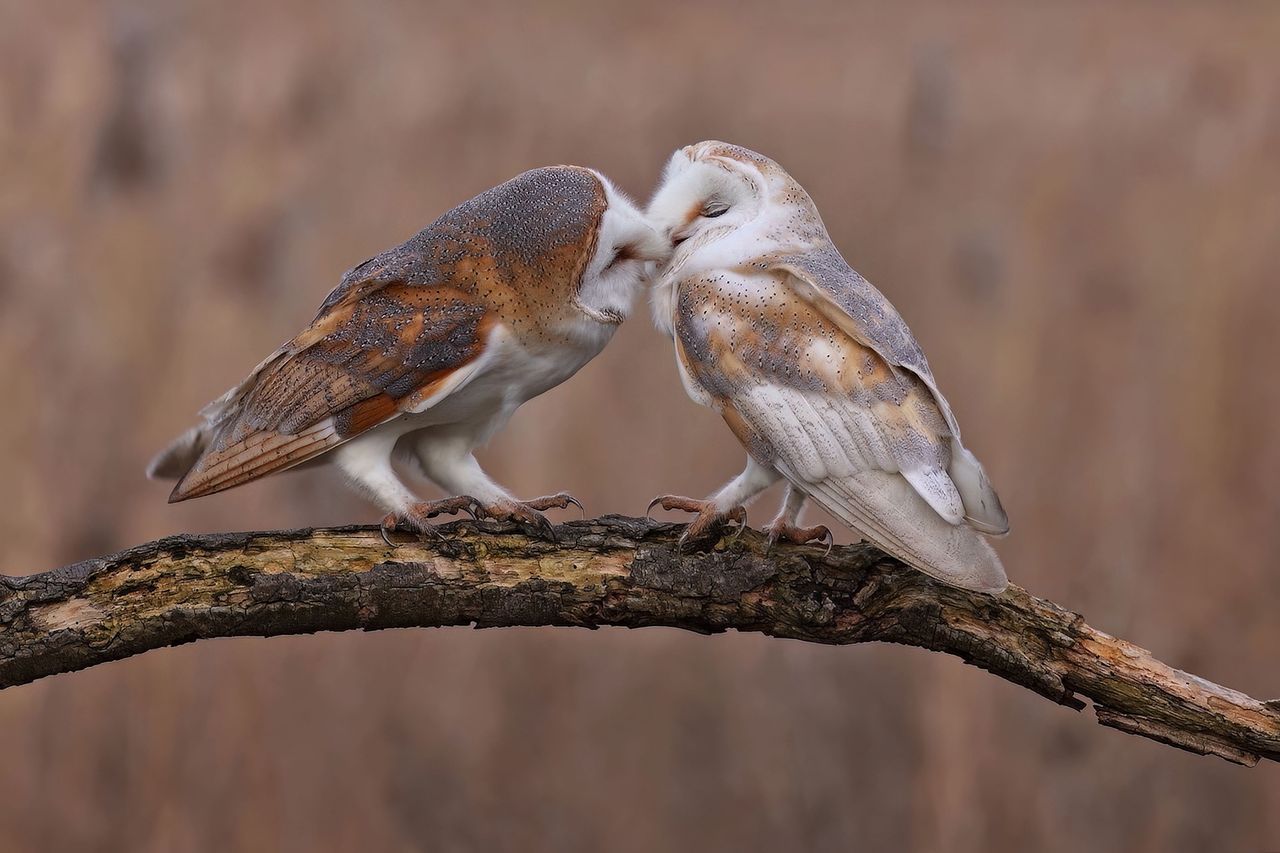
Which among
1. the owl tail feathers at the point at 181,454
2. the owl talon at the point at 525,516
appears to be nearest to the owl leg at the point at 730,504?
the owl talon at the point at 525,516

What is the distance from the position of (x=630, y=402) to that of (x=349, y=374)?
4.61 ft

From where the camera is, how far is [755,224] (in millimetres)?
1647

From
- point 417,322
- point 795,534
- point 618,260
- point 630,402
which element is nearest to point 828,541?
point 795,534

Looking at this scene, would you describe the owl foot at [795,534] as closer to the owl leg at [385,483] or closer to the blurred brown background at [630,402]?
the owl leg at [385,483]

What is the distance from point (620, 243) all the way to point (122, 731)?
1.92 meters

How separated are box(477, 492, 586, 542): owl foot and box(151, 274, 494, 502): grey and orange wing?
0.17m

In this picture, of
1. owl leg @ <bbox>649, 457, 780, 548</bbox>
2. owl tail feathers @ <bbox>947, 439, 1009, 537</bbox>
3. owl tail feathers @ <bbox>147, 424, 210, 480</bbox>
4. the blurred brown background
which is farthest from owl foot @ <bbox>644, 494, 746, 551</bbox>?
the blurred brown background

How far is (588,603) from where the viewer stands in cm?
155

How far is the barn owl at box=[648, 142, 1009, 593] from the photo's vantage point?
1450mm

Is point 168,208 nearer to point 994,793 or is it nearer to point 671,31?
point 671,31

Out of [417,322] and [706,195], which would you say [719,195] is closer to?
[706,195]

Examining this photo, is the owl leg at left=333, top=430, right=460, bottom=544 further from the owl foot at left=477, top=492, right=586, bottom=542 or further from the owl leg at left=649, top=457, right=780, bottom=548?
the owl leg at left=649, top=457, right=780, bottom=548

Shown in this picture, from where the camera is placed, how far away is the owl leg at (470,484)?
1.67 m

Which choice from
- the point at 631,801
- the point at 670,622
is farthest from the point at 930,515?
the point at 631,801
